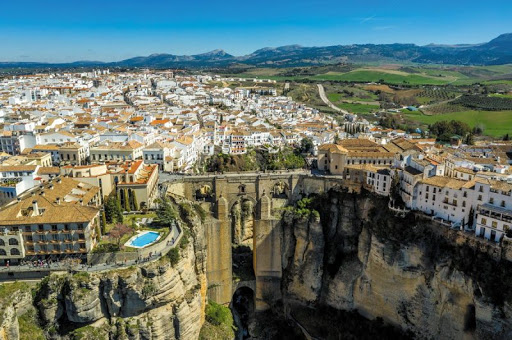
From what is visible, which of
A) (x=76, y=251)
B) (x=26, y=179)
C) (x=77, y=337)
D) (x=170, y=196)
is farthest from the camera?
(x=170, y=196)

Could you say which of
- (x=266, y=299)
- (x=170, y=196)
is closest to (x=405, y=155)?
(x=266, y=299)

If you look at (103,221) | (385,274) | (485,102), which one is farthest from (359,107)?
(103,221)

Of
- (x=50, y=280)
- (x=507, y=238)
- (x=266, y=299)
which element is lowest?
(x=266, y=299)

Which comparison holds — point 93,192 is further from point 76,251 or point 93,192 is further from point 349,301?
point 349,301

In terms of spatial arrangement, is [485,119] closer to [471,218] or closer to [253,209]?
[471,218]

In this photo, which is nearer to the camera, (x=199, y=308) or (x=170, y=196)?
(x=199, y=308)

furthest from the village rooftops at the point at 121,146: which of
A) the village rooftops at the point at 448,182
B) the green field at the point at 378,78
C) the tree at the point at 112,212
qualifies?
the green field at the point at 378,78

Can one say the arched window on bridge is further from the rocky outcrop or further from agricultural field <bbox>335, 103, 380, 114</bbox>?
agricultural field <bbox>335, 103, 380, 114</bbox>
